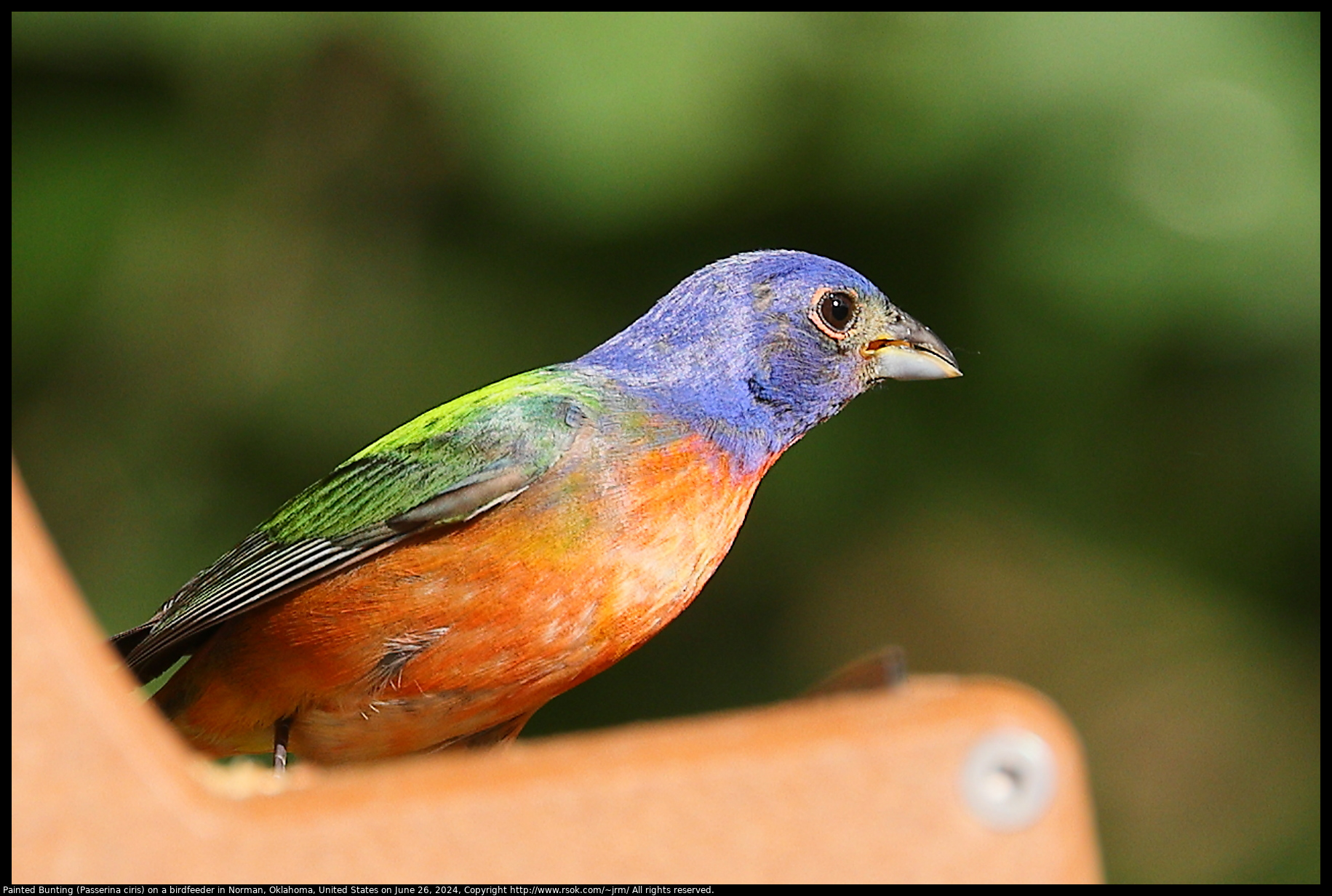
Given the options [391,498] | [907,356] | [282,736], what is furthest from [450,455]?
[907,356]

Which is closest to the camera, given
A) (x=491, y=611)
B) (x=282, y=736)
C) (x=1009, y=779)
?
(x=1009, y=779)

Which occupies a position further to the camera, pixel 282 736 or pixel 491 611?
pixel 282 736

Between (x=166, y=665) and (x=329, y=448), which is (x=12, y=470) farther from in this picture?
(x=329, y=448)

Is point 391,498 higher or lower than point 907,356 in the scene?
→ higher

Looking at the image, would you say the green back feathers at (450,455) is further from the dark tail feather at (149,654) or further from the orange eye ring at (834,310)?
the orange eye ring at (834,310)

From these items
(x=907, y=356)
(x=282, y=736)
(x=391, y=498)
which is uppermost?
(x=391, y=498)

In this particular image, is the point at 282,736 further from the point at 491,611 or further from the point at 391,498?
the point at 491,611

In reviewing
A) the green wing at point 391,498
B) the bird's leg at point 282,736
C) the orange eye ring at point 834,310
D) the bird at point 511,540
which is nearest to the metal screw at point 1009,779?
the bird at point 511,540

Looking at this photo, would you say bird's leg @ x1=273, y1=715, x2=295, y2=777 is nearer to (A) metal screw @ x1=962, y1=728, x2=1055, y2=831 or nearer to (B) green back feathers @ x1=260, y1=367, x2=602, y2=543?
(B) green back feathers @ x1=260, y1=367, x2=602, y2=543
